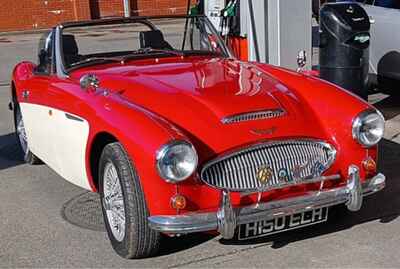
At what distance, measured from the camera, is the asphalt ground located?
4.00 m

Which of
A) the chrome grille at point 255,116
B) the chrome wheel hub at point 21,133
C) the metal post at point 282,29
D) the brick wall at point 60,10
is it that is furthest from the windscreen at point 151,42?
the brick wall at point 60,10

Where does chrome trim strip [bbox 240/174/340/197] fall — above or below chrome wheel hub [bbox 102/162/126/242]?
above

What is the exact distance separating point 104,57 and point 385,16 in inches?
165

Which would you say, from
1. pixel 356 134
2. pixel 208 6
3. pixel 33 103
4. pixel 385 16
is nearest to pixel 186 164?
pixel 356 134

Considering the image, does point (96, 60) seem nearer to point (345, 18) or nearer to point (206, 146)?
point (206, 146)

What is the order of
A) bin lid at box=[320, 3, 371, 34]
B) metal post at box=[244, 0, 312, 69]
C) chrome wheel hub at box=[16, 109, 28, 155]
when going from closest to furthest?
chrome wheel hub at box=[16, 109, 28, 155] < bin lid at box=[320, 3, 371, 34] < metal post at box=[244, 0, 312, 69]

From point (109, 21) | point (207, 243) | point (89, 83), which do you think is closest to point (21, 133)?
point (109, 21)

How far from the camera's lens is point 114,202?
13.5 ft

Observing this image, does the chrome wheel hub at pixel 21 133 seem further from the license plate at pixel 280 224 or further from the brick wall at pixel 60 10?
the brick wall at pixel 60 10

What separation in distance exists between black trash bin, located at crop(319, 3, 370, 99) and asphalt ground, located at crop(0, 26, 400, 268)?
1.78 metres

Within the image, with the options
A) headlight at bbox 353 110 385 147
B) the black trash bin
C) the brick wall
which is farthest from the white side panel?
the brick wall

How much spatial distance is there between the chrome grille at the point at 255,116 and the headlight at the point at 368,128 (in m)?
0.50

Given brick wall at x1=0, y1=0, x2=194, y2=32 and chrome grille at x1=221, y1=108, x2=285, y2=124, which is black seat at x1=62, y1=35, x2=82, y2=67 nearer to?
chrome grille at x1=221, y1=108, x2=285, y2=124

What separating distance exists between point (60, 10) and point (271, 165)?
922 inches
